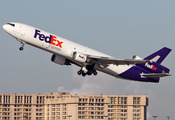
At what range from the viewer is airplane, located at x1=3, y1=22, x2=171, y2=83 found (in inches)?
3201

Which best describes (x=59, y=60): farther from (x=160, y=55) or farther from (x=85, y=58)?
(x=160, y=55)

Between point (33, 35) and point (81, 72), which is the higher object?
point (33, 35)

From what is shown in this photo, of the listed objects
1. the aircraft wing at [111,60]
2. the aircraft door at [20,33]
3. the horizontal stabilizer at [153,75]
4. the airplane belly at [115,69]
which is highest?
the aircraft door at [20,33]

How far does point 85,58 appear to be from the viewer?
3273 inches

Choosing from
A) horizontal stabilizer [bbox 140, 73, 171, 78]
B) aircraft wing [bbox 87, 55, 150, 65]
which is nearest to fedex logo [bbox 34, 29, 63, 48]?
aircraft wing [bbox 87, 55, 150, 65]

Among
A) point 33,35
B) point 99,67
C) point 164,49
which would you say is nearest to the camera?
point 33,35

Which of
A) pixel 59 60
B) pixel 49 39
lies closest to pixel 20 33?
pixel 49 39

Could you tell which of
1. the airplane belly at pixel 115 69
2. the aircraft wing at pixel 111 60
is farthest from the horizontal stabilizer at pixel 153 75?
the aircraft wing at pixel 111 60

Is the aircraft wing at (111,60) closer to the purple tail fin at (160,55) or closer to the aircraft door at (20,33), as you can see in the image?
the purple tail fin at (160,55)

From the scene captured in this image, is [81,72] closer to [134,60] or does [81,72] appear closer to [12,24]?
[134,60]

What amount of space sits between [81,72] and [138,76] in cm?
1328

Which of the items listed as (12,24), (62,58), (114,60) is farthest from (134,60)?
(12,24)

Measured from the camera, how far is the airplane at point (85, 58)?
8131 centimetres

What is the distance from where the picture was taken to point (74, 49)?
83.2m
